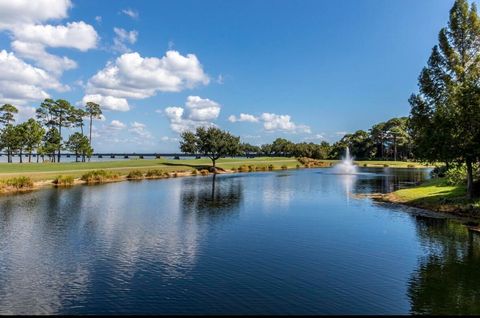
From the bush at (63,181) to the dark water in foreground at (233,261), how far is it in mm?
25543

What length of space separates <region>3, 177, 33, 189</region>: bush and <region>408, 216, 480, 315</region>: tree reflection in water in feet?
174

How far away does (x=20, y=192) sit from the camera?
52125 millimetres

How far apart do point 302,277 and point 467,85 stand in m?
30.2

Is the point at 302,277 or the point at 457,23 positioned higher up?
the point at 457,23

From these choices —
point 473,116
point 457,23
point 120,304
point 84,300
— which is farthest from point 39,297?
point 457,23

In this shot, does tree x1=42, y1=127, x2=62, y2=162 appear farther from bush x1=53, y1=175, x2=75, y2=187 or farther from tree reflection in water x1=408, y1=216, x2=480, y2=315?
tree reflection in water x1=408, y1=216, x2=480, y2=315

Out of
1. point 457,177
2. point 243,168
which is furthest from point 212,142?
point 457,177

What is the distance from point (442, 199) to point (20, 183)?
56365 millimetres

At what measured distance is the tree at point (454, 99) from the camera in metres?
36.1

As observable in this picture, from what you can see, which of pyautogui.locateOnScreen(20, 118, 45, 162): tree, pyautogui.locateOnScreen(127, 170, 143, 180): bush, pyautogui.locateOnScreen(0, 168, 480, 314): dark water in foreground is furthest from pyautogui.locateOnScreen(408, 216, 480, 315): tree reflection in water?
pyautogui.locateOnScreen(20, 118, 45, 162): tree

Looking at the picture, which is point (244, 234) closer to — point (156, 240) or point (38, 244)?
point (156, 240)

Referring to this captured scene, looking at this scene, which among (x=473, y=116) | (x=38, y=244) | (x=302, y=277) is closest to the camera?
(x=302, y=277)

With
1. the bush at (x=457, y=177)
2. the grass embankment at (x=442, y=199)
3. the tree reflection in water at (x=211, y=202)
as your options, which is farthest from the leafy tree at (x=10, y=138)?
the bush at (x=457, y=177)

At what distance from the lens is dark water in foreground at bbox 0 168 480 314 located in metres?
15.8
